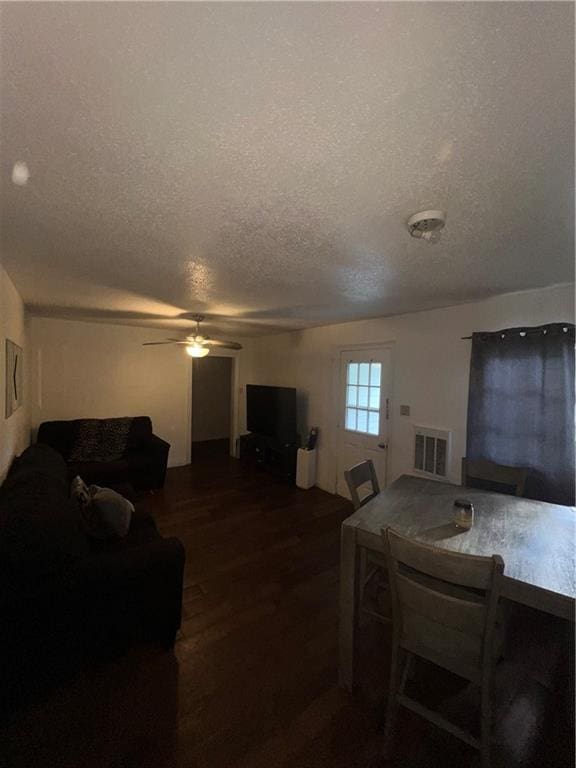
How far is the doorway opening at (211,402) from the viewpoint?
7.08 m

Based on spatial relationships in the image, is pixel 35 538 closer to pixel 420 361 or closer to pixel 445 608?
pixel 445 608

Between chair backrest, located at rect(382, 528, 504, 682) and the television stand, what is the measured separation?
10.9ft

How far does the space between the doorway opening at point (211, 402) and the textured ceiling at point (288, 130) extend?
210 inches

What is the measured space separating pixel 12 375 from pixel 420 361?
3698 mm

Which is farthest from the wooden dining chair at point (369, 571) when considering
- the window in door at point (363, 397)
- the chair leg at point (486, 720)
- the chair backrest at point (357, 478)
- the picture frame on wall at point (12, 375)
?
the picture frame on wall at point (12, 375)

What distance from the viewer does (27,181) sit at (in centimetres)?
114

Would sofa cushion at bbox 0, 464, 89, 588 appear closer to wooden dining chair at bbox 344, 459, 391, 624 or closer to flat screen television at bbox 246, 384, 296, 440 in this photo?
wooden dining chair at bbox 344, 459, 391, 624

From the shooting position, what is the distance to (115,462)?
13.2 ft

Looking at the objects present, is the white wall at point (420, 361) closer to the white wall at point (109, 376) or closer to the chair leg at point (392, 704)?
the chair leg at point (392, 704)

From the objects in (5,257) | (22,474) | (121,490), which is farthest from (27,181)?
(121,490)

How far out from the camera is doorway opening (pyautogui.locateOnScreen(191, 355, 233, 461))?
708 cm

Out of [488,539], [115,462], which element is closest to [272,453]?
[115,462]

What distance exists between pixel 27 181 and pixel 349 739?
262 centimetres

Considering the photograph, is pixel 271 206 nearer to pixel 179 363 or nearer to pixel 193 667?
pixel 193 667
